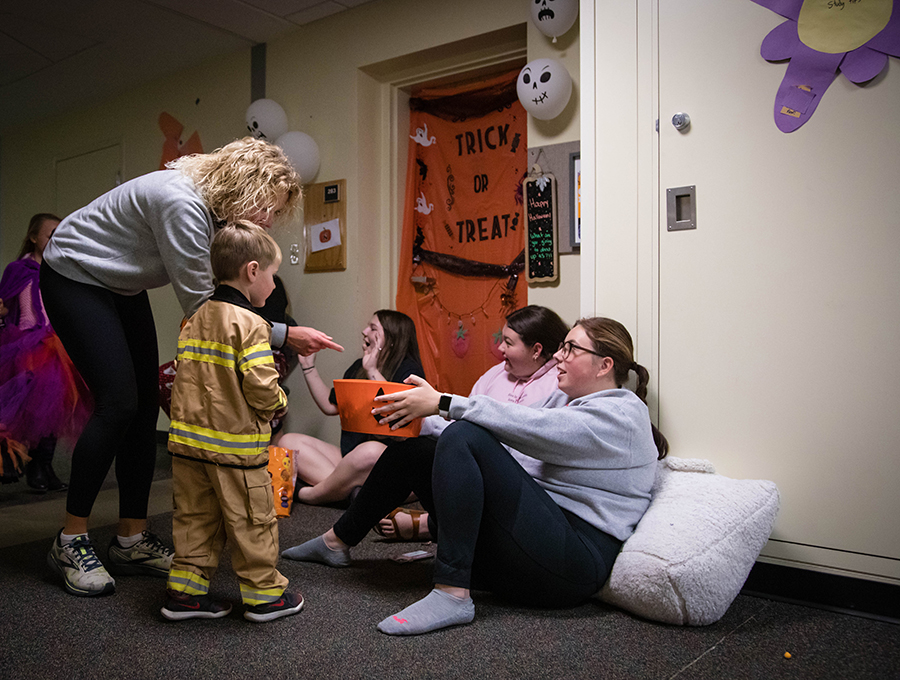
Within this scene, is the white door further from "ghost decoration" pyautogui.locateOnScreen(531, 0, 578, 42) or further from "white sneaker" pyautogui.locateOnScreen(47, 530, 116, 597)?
"white sneaker" pyautogui.locateOnScreen(47, 530, 116, 597)

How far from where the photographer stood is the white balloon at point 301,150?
3.57 meters

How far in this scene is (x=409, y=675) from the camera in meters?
1.30

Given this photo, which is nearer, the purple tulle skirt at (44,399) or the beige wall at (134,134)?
the purple tulle skirt at (44,399)

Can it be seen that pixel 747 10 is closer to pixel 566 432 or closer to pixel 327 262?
pixel 566 432

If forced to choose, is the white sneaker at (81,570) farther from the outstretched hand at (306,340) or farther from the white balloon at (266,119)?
the white balloon at (266,119)

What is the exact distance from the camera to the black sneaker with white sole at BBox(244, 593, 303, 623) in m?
1.54

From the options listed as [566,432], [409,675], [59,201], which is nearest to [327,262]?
[566,432]

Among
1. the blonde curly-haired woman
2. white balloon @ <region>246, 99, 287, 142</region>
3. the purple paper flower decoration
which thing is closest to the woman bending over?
the blonde curly-haired woman

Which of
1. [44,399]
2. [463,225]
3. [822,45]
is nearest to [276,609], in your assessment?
[44,399]

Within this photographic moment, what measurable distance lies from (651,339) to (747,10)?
0.90 metres

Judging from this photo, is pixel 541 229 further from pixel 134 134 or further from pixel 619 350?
pixel 134 134

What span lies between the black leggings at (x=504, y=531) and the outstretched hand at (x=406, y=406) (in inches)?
3.0

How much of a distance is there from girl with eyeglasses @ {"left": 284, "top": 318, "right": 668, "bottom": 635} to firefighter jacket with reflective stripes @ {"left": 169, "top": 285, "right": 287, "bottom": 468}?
30cm

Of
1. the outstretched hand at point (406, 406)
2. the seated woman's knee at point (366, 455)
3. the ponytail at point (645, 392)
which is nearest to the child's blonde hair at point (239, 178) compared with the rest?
the outstretched hand at point (406, 406)
